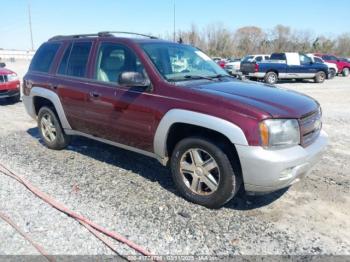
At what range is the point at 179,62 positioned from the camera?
15.4 ft

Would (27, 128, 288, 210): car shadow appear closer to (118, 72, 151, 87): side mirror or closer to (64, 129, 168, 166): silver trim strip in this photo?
(64, 129, 168, 166): silver trim strip

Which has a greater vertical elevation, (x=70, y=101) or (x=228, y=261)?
(x=70, y=101)

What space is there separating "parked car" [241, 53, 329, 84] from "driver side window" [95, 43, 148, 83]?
50.5 ft

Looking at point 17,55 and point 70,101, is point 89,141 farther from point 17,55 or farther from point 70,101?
point 17,55

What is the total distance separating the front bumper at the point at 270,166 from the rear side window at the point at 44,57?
3850mm

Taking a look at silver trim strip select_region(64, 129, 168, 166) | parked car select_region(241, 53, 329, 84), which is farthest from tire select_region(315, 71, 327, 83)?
silver trim strip select_region(64, 129, 168, 166)

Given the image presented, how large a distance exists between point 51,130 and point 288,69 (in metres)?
16.9

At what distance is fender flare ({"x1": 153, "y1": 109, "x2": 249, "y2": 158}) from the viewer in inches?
137

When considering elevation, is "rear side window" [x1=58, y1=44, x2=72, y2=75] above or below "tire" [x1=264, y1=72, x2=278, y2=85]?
above

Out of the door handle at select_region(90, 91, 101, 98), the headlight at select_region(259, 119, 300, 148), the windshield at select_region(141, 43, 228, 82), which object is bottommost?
the headlight at select_region(259, 119, 300, 148)

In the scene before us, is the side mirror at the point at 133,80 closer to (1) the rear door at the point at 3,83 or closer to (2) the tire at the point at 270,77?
(1) the rear door at the point at 3,83

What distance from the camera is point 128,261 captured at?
300cm

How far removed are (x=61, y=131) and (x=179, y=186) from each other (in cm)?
270

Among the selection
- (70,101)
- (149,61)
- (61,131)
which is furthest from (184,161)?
(61,131)
